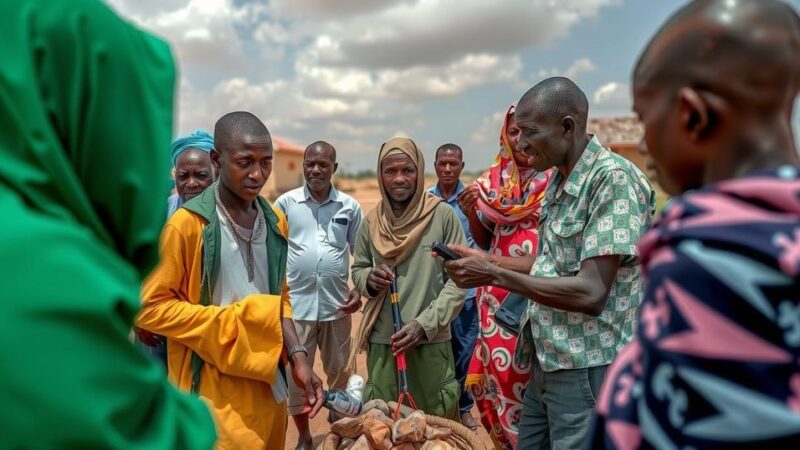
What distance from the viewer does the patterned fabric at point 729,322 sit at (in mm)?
840

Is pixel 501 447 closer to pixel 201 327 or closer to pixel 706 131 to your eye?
pixel 201 327

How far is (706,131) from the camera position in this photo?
1031 millimetres

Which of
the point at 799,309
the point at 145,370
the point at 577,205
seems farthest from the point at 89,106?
the point at 577,205

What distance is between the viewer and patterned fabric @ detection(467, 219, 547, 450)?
3168 mm

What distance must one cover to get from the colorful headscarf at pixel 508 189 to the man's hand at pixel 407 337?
0.83 m

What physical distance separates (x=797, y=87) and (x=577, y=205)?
Result: 1.35m

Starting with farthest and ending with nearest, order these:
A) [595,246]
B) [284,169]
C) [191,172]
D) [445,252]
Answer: [284,169], [191,172], [445,252], [595,246]

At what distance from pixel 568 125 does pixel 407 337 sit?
176cm

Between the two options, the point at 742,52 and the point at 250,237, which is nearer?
the point at 742,52

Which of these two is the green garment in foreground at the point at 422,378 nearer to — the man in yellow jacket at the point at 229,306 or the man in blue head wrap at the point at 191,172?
the man in yellow jacket at the point at 229,306

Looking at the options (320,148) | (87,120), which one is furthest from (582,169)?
(320,148)

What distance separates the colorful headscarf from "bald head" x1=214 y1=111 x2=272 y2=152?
4.60 ft

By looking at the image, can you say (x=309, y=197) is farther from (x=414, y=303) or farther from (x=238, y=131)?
(x=238, y=131)

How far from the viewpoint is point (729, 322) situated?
0.86 metres
